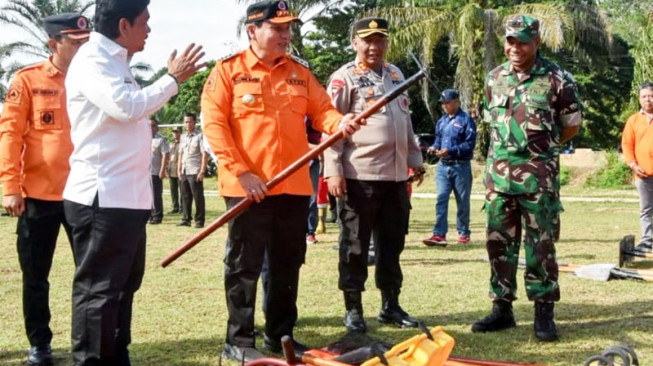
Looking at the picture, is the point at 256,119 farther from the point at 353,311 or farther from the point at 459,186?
the point at 459,186

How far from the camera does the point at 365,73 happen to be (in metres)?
6.11

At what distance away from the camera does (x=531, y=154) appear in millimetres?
5695

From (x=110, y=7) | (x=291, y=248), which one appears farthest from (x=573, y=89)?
(x=110, y=7)

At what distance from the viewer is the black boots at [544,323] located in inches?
218

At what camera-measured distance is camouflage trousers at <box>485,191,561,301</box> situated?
5703mm

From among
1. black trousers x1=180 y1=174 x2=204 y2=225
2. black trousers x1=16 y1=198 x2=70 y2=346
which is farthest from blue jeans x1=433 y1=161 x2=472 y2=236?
black trousers x1=16 y1=198 x2=70 y2=346

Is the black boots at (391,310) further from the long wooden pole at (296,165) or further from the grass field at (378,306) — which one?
the long wooden pole at (296,165)

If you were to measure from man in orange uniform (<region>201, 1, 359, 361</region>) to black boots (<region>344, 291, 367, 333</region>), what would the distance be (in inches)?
31.7

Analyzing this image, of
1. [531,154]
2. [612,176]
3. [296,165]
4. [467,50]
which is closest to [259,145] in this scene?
[296,165]

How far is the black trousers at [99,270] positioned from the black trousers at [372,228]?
218 cm

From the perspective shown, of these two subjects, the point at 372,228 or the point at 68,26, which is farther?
the point at 372,228

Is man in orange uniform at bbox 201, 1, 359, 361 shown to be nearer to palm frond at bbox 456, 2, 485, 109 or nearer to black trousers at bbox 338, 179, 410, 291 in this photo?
black trousers at bbox 338, 179, 410, 291

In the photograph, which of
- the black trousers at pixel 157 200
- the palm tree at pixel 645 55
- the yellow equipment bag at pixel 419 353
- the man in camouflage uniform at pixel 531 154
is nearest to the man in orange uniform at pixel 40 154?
the yellow equipment bag at pixel 419 353

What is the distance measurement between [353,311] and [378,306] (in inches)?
34.4
